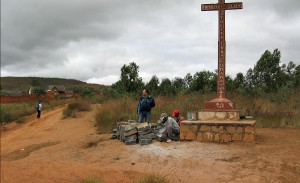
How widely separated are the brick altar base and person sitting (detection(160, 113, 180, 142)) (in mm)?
A: 439

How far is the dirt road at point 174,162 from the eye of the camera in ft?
27.2

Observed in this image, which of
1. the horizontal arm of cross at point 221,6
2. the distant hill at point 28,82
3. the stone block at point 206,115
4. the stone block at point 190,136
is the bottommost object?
the stone block at point 190,136

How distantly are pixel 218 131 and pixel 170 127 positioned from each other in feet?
5.04

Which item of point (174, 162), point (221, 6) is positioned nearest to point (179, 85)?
point (221, 6)

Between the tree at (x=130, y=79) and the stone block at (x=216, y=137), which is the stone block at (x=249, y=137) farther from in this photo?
the tree at (x=130, y=79)

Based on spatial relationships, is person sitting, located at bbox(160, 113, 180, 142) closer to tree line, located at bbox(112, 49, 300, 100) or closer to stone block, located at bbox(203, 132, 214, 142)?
stone block, located at bbox(203, 132, 214, 142)

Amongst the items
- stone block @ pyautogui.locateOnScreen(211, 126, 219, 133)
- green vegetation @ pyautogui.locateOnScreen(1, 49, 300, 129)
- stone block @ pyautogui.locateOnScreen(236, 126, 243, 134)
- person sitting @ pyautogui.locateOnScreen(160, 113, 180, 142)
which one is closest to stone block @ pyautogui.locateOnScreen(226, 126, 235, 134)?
stone block @ pyautogui.locateOnScreen(236, 126, 243, 134)

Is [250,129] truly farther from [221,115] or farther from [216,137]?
[221,115]

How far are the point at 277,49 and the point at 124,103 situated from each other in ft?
56.3

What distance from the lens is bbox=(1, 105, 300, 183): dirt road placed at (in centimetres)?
828

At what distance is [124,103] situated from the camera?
18.2 metres

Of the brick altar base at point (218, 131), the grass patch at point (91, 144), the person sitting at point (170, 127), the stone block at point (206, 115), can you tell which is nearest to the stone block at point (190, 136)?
the brick altar base at point (218, 131)

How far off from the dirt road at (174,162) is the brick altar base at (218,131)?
294 millimetres

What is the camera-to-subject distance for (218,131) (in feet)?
35.8
